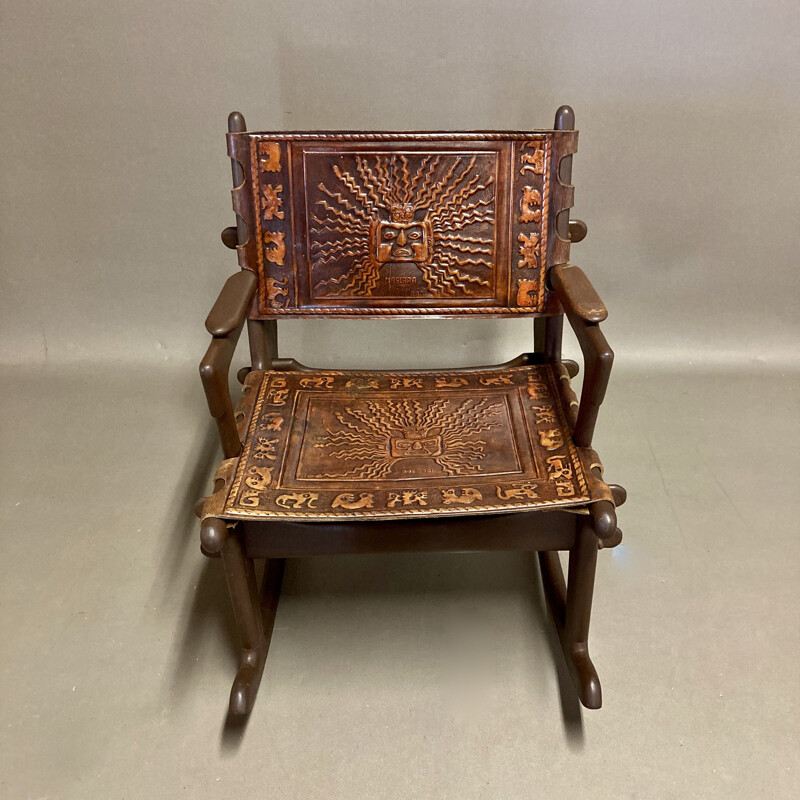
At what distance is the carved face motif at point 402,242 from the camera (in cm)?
187

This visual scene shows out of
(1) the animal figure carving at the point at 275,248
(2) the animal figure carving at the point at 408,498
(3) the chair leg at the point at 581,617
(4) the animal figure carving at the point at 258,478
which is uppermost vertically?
(1) the animal figure carving at the point at 275,248

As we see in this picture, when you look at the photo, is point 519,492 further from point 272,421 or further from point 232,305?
point 232,305

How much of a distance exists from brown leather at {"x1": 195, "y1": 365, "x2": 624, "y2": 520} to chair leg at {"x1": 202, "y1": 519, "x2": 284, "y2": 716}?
0.06 metres

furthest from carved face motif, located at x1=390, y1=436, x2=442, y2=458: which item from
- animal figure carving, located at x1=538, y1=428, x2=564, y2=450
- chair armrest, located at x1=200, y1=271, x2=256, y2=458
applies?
chair armrest, located at x1=200, y1=271, x2=256, y2=458

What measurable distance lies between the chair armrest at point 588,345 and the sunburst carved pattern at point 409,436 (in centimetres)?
22

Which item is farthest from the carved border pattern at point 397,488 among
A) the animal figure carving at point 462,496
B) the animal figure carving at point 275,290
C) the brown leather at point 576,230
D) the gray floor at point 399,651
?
the gray floor at point 399,651

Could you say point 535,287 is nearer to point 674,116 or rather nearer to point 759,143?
point 674,116

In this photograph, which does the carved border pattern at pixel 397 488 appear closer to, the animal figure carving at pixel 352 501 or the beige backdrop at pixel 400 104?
the animal figure carving at pixel 352 501

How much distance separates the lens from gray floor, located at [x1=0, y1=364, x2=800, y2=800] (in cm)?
156

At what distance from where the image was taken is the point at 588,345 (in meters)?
1.52

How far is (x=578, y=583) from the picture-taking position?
159cm

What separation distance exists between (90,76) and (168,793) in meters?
1.95

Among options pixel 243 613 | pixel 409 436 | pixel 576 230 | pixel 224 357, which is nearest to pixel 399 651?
pixel 243 613

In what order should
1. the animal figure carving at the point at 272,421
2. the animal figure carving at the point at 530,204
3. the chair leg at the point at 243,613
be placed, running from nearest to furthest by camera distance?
the chair leg at the point at 243,613
the animal figure carving at the point at 272,421
the animal figure carving at the point at 530,204
